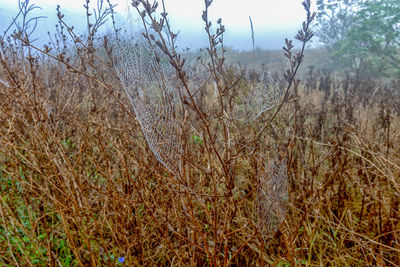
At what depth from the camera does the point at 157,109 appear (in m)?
1.45

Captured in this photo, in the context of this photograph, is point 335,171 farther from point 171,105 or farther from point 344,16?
point 344,16

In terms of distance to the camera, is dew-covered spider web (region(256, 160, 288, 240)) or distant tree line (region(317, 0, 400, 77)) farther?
distant tree line (region(317, 0, 400, 77))

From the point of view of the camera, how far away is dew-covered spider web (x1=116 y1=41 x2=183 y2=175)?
1.11m

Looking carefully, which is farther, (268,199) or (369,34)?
(369,34)

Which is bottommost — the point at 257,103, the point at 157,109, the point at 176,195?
the point at 176,195

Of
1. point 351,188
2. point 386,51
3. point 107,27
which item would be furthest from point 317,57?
point 107,27

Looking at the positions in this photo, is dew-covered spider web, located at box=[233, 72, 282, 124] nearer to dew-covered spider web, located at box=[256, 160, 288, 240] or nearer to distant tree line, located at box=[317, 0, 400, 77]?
dew-covered spider web, located at box=[256, 160, 288, 240]

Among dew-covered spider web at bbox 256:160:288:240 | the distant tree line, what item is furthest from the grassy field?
the distant tree line

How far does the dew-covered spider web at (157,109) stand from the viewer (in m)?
1.11

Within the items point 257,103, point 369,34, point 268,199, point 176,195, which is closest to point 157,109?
point 176,195

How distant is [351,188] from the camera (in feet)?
A: 8.14

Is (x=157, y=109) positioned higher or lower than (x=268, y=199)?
higher

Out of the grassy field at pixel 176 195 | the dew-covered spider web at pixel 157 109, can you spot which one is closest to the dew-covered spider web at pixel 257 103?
the grassy field at pixel 176 195

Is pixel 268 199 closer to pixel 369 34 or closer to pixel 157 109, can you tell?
pixel 157 109
